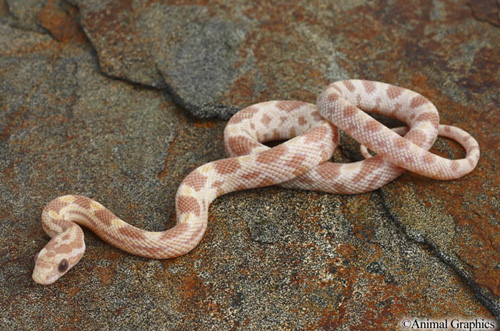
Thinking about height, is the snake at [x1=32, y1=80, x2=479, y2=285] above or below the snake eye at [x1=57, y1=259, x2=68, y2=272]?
above

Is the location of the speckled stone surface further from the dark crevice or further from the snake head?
the snake head

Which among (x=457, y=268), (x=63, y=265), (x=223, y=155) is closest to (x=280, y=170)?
(x=223, y=155)

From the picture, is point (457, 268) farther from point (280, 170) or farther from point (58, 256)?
point (58, 256)

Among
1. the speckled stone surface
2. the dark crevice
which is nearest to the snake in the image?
the speckled stone surface

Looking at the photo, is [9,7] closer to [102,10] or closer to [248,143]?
[102,10]

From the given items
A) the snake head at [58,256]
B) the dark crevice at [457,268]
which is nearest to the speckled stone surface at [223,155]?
the dark crevice at [457,268]

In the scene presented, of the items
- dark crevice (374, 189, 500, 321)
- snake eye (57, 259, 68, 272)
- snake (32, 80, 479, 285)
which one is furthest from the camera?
snake (32, 80, 479, 285)

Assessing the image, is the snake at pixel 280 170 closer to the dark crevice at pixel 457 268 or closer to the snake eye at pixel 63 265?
the snake eye at pixel 63 265
